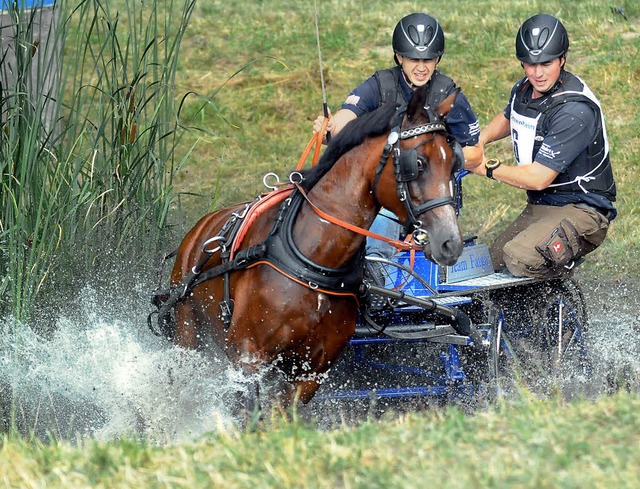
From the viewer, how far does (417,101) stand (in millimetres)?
4863

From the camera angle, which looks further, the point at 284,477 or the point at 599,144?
the point at 599,144

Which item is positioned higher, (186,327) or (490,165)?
(490,165)

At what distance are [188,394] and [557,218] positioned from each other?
7.79 ft

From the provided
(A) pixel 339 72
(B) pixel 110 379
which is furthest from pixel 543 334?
(A) pixel 339 72

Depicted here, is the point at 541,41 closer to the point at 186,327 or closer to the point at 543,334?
the point at 543,334

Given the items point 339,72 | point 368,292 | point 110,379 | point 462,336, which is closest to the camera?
point 368,292

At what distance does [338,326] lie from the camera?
207 inches

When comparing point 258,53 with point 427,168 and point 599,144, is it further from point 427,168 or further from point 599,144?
point 427,168

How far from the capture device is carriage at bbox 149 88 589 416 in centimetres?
490

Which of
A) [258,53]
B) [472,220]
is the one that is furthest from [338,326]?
[258,53]

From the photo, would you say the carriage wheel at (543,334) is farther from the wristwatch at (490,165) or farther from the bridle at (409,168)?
the bridle at (409,168)

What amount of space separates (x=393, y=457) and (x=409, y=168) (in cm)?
154

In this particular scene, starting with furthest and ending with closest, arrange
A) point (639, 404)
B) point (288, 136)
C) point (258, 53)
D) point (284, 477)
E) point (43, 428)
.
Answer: point (258, 53)
point (288, 136)
point (43, 428)
point (639, 404)
point (284, 477)

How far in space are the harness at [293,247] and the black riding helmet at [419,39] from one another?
4.42ft
